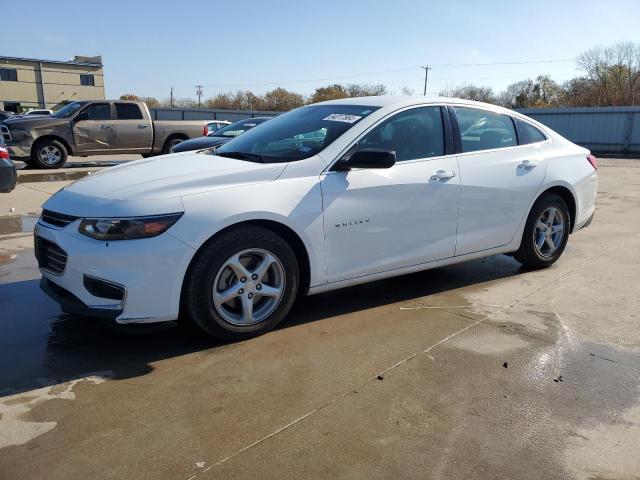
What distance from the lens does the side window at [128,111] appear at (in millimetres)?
14883

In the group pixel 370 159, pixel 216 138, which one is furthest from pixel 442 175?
pixel 216 138

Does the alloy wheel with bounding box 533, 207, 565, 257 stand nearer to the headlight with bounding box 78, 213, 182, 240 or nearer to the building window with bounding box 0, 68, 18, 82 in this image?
the headlight with bounding box 78, 213, 182, 240

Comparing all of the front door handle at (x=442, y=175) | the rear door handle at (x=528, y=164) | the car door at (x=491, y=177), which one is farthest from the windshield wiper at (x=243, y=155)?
the rear door handle at (x=528, y=164)

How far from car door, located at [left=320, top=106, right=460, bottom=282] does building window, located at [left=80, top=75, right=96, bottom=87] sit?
249 feet

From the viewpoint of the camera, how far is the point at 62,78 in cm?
6831

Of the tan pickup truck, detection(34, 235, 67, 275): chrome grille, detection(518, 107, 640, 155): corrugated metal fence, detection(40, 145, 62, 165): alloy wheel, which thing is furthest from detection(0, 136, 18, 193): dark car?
detection(518, 107, 640, 155): corrugated metal fence

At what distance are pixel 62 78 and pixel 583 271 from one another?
75.0m

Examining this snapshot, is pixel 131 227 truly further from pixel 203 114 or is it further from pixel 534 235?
pixel 203 114

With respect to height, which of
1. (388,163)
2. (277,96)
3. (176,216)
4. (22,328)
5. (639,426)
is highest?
(277,96)

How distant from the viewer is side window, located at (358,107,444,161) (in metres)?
4.11

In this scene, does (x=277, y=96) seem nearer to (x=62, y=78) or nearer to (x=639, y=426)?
(x=62, y=78)

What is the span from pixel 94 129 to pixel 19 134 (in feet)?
5.88

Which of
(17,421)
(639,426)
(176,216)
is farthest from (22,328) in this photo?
(639,426)

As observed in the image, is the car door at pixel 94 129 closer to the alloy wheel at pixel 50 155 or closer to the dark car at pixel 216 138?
the alloy wheel at pixel 50 155
